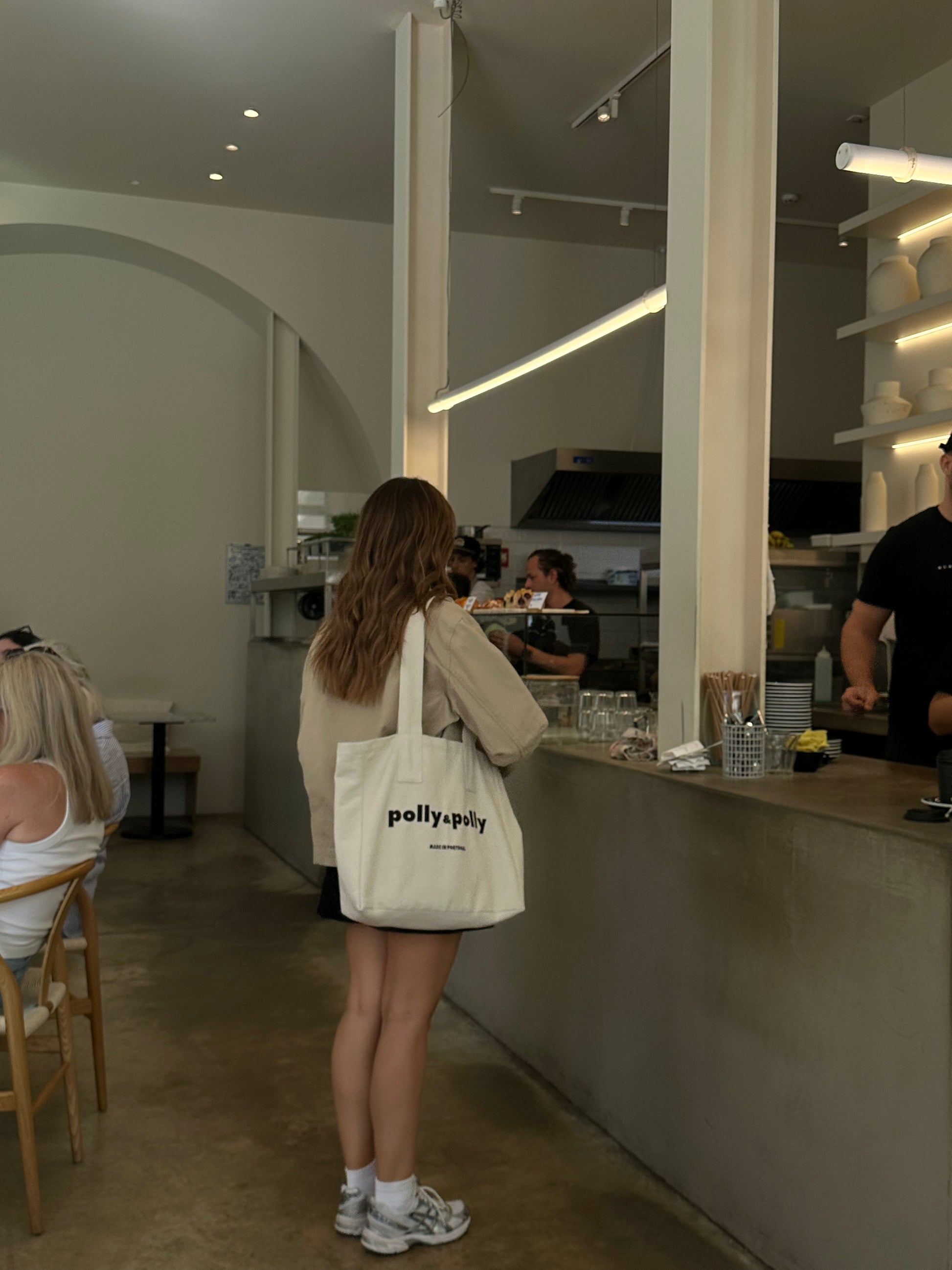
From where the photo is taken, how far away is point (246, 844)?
7.48 metres

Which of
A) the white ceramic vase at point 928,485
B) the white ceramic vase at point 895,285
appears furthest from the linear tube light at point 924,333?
the white ceramic vase at point 928,485

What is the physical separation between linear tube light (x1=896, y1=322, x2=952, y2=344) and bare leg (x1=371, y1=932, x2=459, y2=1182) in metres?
4.17

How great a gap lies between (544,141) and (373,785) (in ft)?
16.8

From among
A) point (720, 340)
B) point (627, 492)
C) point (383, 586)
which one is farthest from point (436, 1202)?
point (627, 492)

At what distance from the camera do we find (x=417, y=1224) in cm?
261

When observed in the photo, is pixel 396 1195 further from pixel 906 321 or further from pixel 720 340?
pixel 906 321

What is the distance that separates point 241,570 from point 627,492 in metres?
2.77

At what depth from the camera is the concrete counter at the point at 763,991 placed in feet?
6.86

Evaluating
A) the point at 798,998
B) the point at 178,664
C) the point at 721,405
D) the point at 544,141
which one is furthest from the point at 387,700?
the point at 178,664

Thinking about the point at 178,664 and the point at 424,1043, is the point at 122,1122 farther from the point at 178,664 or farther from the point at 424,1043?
the point at 178,664

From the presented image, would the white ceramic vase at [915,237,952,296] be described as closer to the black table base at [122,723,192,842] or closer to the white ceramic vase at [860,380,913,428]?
the white ceramic vase at [860,380,913,428]

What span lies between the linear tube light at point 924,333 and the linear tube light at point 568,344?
1833 mm

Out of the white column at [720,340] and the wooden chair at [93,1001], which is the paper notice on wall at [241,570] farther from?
the white column at [720,340]

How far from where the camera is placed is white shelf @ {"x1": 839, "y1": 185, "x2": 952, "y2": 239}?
5188 mm
